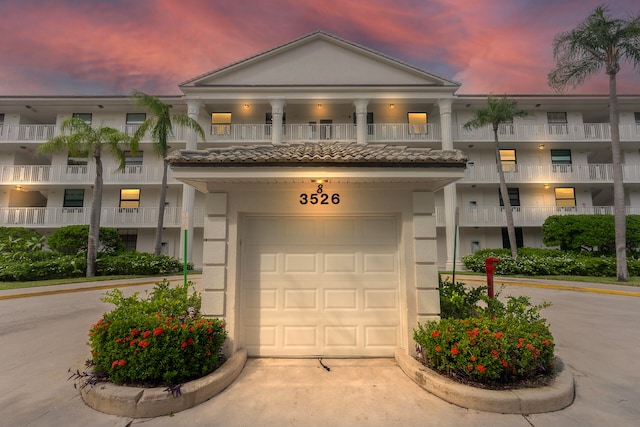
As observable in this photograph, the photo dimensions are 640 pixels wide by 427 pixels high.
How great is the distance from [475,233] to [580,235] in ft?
18.7

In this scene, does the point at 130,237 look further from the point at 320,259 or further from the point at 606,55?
the point at 606,55

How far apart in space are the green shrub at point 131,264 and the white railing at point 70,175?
6.19 meters

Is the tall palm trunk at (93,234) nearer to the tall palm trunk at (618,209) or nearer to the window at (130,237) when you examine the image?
the window at (130,237)

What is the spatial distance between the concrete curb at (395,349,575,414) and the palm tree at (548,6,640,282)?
15.3 metres

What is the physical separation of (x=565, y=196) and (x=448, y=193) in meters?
9.80

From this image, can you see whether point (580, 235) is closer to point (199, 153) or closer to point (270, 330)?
point (270, 330)

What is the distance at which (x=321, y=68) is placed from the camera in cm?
2022

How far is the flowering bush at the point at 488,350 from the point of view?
398cm

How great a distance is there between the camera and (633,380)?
15.1 ft

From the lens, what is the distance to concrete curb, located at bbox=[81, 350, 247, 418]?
3.62 metres

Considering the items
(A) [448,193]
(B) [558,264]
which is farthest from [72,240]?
(B) [558,264]

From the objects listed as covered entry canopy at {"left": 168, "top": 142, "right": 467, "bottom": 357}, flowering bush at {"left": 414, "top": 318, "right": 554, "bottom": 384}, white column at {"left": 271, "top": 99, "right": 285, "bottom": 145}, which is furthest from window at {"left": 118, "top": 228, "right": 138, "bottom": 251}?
flowering bush at {"left": 414, "top": 318, "right": 554, "bottom": 384}

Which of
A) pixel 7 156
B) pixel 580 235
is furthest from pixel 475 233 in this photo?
pixel 7 156

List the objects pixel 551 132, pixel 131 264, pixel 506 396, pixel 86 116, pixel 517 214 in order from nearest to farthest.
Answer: pixel 506 396 < pixel 131 264 < pixel 517 214 < pixel 551 132 < pixel 86 116
